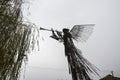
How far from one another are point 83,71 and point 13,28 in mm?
2155

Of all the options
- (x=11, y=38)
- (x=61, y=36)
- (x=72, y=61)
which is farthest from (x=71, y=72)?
(x=11, y=38)

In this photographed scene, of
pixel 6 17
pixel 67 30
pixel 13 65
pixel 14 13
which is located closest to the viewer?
pixel 6 17

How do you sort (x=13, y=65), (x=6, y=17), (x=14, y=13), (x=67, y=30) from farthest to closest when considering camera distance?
1. (x=67, y=30)
2. (x=14, y=13)
3. (x=13, y=65)
4. (x=6, y=17)

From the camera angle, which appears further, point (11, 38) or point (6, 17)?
point (11, 38)

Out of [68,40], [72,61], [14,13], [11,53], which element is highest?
[14,13]

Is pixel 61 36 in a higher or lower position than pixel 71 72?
higher

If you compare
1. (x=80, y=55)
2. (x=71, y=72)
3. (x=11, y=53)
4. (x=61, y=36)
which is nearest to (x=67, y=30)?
(x=61, y=36)

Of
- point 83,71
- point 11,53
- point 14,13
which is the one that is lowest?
point 83,71

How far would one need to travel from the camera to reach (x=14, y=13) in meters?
4.65

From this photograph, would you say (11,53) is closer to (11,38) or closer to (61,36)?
(11,38)

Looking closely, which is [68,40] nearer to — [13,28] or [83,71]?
[83,71]

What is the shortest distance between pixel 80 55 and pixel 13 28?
1951 mm

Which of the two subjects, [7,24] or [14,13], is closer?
[7,24]

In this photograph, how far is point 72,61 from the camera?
425cm
